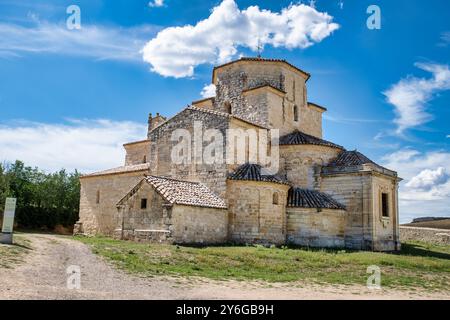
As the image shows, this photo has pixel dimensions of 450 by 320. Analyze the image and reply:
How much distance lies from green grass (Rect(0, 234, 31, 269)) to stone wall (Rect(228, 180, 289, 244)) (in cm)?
918

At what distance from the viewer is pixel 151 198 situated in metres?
18.2

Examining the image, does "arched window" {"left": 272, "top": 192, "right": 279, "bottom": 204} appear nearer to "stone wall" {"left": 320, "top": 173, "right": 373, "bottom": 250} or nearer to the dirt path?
"stone wall" {"left": 320, "top": 173, "right": 373, "bottom": 250}

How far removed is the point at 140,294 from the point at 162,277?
2392mm

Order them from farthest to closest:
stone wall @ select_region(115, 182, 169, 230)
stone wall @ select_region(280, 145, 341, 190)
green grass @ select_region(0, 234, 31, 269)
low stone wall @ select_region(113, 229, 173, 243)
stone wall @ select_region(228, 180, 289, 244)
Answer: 1. stone wall @ select_region(280, 145, 341, 190)
2. stone wall @ select_region(228, 180, 289, 244)
3. stone wall @ select_region(115, 182, 169, 230)
4. low stone wall @ select_region(113, 229, 173, 243)
5. green grass @ select_region(0, 234, 31, 269)

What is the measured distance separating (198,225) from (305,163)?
24.1 ft

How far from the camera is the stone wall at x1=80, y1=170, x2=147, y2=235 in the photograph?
25.4m

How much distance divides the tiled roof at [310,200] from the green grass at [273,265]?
12.8 ft

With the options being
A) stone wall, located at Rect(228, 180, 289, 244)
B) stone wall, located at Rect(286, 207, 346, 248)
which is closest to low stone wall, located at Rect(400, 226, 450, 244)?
stone wall, located at Rect(286, 207, 346, 248)

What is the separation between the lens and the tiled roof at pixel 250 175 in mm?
19448

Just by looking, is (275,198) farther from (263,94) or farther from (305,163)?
(263,94)

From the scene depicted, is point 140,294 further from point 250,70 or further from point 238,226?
point 250,70

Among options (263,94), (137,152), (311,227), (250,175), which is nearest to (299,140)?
(263,94)

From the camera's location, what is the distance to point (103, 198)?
87.0ft

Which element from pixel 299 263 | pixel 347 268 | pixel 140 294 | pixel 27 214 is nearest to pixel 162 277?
pixel 140 294
